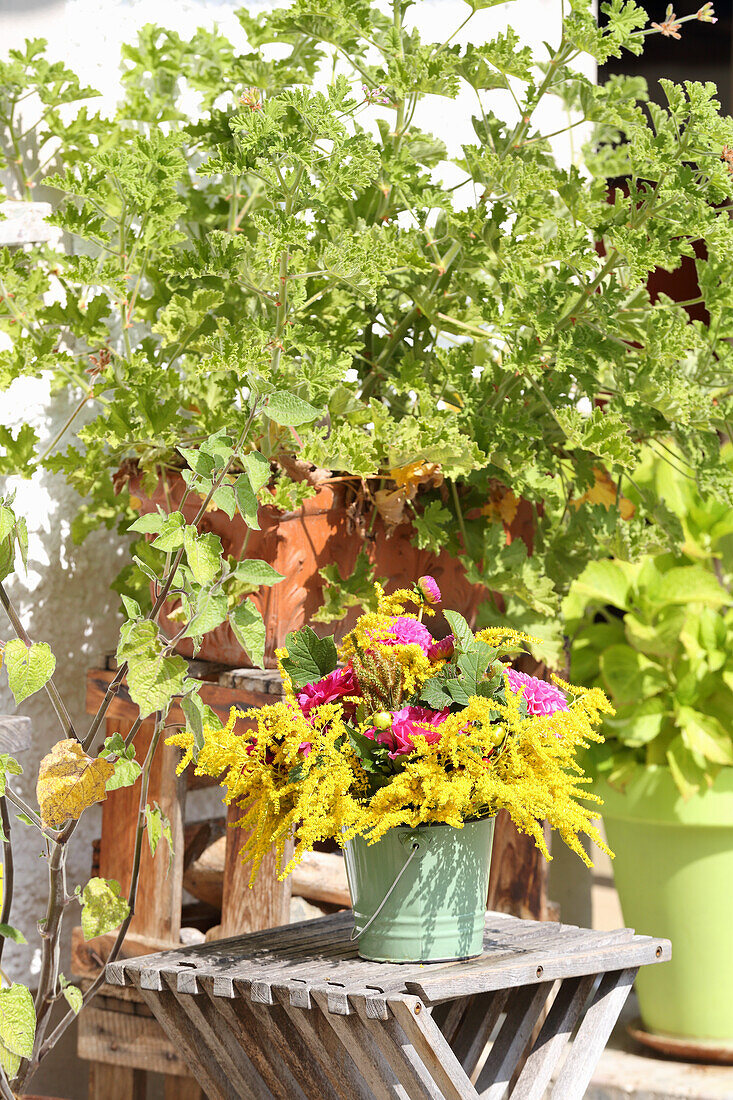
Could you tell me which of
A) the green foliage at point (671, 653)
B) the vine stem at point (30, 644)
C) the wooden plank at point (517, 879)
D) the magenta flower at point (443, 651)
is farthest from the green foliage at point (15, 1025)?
the green foliage at point (671, 653)

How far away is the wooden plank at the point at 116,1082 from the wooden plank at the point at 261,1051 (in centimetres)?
45

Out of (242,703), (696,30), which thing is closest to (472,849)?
(242,703)

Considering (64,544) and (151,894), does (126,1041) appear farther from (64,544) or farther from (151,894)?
(64,544)

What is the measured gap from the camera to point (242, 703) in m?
1.20

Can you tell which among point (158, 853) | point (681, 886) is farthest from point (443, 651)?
point (681, 886)

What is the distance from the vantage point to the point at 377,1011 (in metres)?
0.79

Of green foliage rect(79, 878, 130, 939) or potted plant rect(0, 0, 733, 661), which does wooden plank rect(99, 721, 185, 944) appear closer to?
potted plant rect(0, 0, 733, 661)

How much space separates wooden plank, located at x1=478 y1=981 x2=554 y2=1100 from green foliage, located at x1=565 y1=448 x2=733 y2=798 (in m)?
0.90

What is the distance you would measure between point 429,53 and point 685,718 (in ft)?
3.69

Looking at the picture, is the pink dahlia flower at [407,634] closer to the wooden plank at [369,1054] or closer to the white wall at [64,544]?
the wooden plank at [369,1054]

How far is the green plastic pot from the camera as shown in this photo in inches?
73.6

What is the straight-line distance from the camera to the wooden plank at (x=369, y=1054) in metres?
0.84

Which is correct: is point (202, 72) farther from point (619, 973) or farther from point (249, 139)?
point (619, 973)

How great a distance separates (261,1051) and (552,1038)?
0.23 meters
